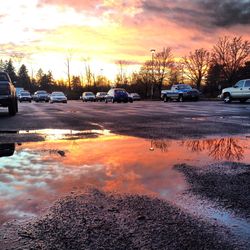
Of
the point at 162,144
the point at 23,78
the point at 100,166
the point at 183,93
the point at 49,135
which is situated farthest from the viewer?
the point at 23,78

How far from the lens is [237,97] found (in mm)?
35219

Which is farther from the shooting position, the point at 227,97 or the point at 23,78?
the point at 23,78

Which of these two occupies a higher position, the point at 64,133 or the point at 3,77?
the point at 3,77

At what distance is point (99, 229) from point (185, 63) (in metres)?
105

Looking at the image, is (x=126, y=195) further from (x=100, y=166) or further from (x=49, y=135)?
(x=49, y=135)

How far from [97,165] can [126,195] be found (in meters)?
1.83

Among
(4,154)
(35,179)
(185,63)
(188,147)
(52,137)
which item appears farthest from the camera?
(185,63)

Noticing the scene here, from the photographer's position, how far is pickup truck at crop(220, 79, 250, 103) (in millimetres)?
34094

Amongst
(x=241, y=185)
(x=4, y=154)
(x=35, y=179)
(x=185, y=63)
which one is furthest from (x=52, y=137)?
(x=185, y=63)

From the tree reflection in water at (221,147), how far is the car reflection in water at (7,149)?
140 inches

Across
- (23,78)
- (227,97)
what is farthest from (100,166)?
(23,78)

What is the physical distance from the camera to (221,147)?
27.2 feet

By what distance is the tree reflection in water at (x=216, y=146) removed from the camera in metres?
7.36

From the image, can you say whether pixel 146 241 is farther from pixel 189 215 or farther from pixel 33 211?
pixel 33 211
